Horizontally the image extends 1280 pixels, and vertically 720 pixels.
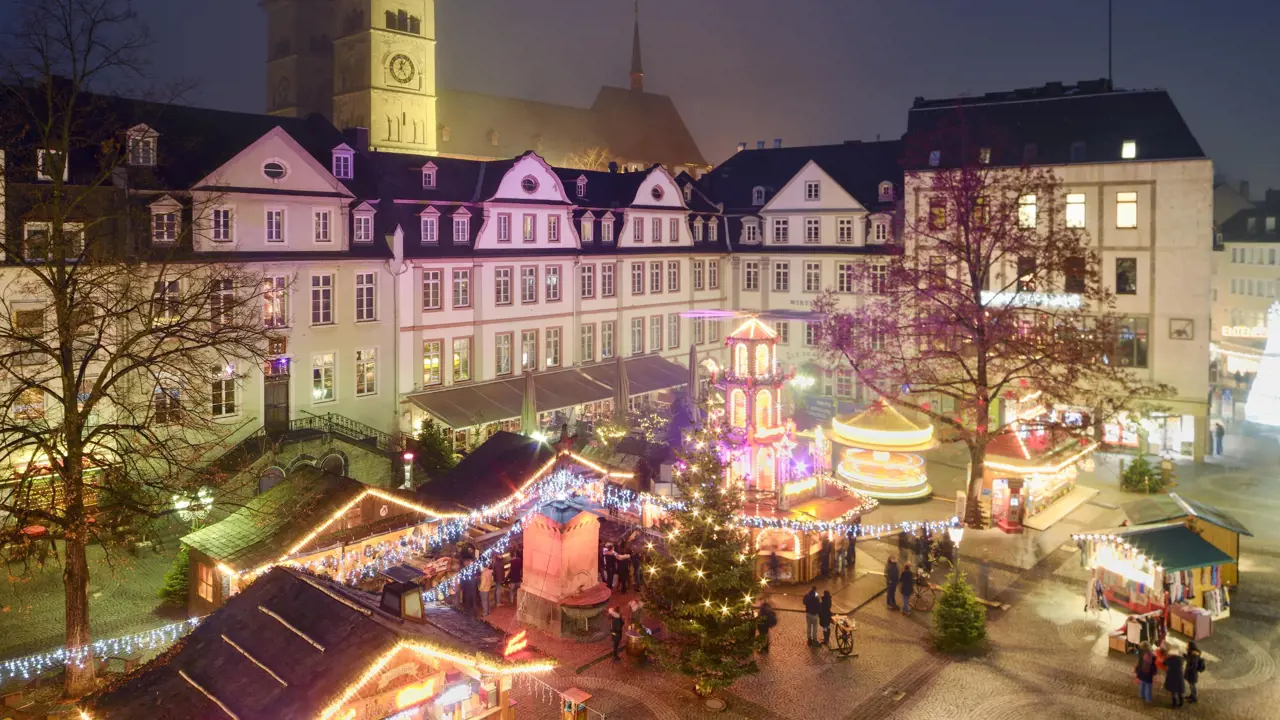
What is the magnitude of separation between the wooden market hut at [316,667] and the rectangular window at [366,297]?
21423 mm

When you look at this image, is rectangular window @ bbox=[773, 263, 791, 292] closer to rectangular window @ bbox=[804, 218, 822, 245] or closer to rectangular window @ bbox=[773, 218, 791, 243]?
rectangular window @ bbox=[773, 218, 791, 243]

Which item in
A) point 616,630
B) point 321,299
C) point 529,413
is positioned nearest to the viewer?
point 616,630

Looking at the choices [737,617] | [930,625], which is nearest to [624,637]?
[737,617]

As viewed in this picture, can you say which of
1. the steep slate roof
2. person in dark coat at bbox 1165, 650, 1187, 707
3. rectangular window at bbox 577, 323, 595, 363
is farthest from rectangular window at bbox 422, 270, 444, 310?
person in dark coat at bbox 1165, 650, 1187, 707

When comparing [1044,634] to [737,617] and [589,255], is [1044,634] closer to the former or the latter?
[737,617]

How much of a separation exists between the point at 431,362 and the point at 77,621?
18715 mm

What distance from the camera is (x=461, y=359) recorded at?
36.0m

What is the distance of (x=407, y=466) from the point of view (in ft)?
92.1

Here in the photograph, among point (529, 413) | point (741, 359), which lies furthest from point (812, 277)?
point (741, 359)

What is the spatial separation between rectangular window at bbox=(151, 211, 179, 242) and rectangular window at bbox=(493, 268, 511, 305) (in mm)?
12041

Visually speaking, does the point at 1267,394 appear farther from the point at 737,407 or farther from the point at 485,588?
the point at 485,588

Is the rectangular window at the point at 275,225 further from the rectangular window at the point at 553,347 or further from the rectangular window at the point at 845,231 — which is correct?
the rectangular window at the point at 845,231

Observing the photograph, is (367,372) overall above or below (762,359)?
below

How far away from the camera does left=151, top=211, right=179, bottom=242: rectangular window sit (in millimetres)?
27516
